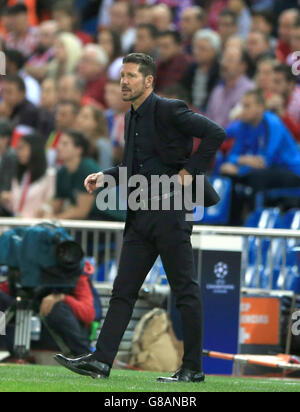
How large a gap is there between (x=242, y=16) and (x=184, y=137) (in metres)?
9.47

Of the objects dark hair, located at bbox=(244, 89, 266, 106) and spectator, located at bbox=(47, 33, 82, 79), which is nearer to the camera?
dark hair, located at bbox=(244, 89, 266, 106)

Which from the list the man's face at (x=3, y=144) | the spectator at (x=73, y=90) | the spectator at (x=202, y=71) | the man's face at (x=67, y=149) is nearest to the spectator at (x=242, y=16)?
the spectator at (x=202, y=71)

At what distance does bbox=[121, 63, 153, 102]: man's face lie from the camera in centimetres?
744

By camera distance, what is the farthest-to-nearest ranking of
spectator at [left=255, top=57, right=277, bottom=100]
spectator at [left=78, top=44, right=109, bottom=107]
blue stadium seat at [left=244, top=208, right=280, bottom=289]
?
spectator at [left=78, top=44, right=109, bottom=107], spectator at [left=255, top=57, right=277, bottom=100], blue stadium seat at [left=244, top=208, right=280, bottom=289]

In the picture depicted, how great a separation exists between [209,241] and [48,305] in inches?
62.8

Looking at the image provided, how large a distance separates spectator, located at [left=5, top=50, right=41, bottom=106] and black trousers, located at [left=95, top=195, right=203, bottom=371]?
924 centimetres

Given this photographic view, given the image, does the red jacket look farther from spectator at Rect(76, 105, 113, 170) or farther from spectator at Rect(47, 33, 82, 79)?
spectator at Rect(47, 33, 82, 79)

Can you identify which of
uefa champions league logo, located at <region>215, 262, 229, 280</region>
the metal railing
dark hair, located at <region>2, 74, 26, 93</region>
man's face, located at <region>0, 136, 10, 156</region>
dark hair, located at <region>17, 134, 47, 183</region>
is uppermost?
dark hair, located at <region>2, 74, 26, 93</region>

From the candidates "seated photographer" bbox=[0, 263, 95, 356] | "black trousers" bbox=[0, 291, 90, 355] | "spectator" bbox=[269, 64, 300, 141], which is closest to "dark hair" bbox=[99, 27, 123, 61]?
"spectator" bbox=[269, 64, 300, 141]

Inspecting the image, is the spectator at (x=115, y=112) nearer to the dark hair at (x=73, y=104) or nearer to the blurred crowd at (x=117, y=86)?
the blurred crowd at (x=117, y=86)

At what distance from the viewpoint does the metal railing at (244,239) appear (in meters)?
10.8

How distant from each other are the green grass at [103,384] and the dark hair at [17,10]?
10.5 meters

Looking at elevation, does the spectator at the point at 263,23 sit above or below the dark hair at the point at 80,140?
above

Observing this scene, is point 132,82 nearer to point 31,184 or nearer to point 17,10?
point 31,184
